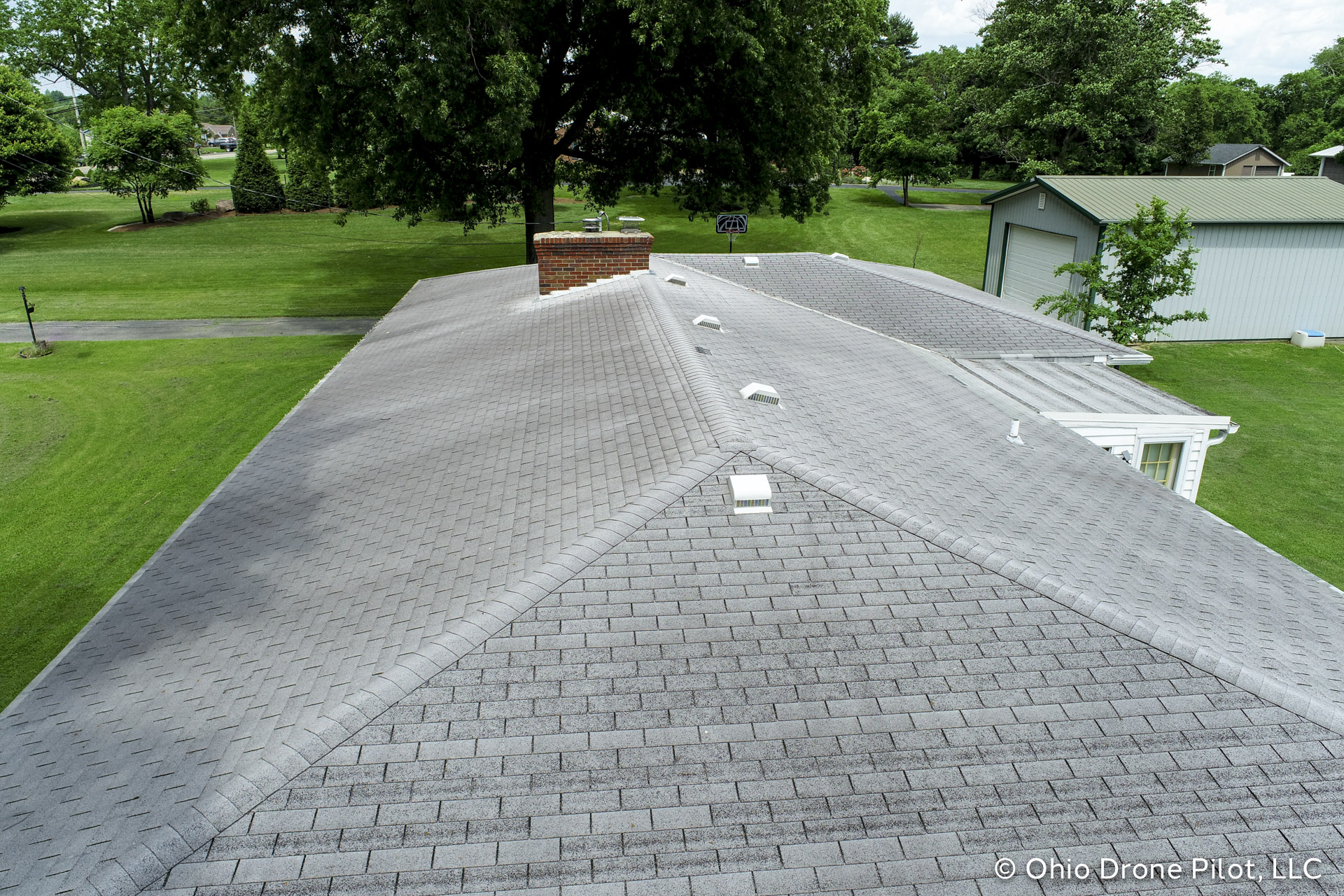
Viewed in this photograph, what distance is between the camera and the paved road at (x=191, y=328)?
28.9 meters

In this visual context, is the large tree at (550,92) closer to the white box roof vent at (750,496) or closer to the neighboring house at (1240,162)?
the white box roof vent at (750,496)

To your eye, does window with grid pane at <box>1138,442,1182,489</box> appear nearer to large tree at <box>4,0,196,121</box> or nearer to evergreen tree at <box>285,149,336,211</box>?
evergreen tree at <box>285,149,336,211</box>

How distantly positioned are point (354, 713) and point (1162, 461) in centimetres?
1346

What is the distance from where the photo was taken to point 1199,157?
60344 millimetres

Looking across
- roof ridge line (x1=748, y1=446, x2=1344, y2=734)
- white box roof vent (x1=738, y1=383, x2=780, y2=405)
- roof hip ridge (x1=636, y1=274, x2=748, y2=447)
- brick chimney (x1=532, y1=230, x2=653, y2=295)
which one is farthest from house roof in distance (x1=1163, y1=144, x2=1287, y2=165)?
roof ridge line (x1=748, y1=446, x2=1344, y2=734)

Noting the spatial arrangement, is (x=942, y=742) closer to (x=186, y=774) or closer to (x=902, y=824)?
(x=902, y=824)

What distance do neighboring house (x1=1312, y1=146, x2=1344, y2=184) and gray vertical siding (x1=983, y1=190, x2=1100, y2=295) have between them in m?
44.0

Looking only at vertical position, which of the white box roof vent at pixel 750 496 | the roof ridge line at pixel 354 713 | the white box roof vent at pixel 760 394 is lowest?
the roof ridge line at pixel 354 713

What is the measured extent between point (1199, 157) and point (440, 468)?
67.2 meters

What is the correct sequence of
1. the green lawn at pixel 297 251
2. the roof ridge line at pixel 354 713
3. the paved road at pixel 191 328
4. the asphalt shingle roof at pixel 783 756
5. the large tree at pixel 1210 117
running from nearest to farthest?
the roof ridge line at pixel 354 713 → the asphalt shingle roof at pixel 783 756 → the paved road at pixel 191 328 → the green lawn at pixel 297 251 → the large tree at pixel 1210 117

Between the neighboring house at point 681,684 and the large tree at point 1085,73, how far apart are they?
Result: 4304 cm

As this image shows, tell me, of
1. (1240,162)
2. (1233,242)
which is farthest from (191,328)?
(1240,162)

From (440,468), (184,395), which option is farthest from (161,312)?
(440,468)

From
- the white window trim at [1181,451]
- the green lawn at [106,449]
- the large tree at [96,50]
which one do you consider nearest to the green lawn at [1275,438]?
the white window trim at [1181,451]
